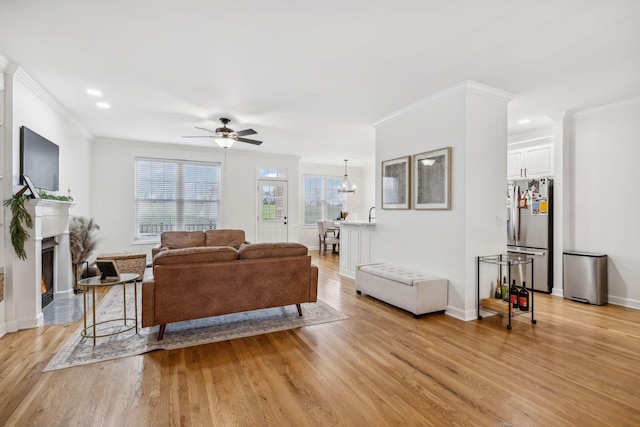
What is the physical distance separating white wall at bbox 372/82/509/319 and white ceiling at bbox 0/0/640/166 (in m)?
0.26

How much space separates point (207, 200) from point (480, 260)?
5.93 m

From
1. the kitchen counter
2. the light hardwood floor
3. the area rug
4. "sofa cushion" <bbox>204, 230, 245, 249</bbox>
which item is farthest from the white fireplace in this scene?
the kitchen counter

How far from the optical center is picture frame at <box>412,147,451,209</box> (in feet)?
12.3

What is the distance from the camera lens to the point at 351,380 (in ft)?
7.47

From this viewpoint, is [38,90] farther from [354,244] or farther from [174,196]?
[354,244]

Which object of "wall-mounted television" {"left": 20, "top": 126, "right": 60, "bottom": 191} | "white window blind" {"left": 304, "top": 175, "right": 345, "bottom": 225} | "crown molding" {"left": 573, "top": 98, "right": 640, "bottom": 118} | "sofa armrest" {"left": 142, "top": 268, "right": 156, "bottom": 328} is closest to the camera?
"sofa armrest" {"left": 142, "top": 268, "right": 156, "bottom": 328}

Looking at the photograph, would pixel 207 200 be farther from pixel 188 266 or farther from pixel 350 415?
pixel 350 415

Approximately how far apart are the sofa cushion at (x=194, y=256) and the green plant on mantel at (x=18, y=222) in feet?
4.55

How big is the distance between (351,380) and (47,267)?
430 centimetres

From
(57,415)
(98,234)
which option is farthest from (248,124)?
(57,415)

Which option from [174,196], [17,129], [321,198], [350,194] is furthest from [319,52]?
[350,194]

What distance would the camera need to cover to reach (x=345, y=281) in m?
5.43

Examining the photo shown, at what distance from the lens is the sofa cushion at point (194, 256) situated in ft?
9.48

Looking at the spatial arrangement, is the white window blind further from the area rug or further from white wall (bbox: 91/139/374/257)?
the area rug
